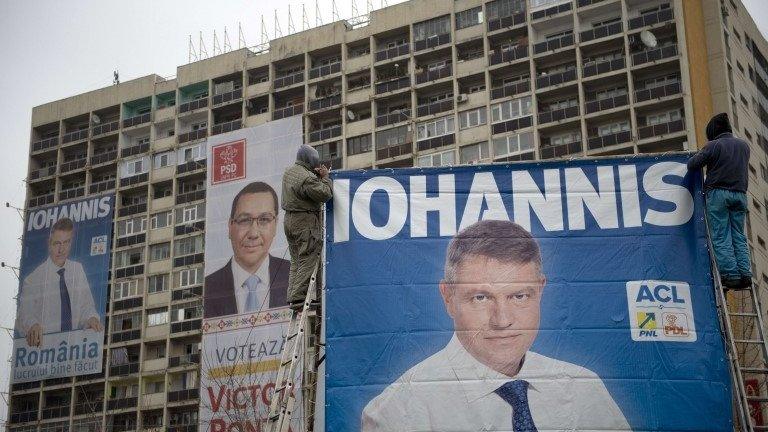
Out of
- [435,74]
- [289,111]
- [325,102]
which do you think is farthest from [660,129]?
[289,111]

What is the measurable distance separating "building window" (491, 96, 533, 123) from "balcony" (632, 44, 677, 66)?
5561 millimetres

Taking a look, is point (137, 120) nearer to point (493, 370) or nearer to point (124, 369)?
point (124, 369)

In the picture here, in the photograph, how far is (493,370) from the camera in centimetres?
1173

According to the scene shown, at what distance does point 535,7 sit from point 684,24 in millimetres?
7716

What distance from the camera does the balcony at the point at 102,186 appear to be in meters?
66.7

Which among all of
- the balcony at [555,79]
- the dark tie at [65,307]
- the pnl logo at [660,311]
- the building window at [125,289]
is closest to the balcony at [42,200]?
the dark tie at [65,307]

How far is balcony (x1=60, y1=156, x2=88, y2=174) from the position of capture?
225 ft

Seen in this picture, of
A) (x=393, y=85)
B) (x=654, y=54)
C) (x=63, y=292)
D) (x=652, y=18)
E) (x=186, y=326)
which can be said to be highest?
(x=652, y=18)

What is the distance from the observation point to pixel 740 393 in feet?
36.1

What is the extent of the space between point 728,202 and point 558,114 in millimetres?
40875

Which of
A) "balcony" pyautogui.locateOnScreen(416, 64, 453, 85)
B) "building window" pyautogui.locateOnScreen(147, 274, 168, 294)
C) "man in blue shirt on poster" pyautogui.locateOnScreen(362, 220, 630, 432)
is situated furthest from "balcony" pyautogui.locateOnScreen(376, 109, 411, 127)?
"man in blue shirt on poster" pyautogui.locateOnScreen(362, 220, 630, 432)

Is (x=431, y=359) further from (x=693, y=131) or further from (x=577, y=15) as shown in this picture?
(x=577, y=15)

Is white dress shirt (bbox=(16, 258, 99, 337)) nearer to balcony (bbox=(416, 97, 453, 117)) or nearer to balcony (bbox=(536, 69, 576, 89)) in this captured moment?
balcony (bbox=(416, 97, 453, 117))

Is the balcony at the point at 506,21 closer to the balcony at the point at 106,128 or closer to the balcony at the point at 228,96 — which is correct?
the balcony at the point at 228,96
